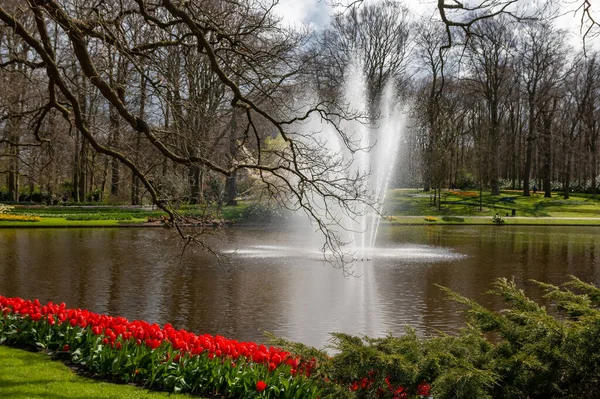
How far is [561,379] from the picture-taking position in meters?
3.71

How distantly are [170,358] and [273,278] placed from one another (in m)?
8.74

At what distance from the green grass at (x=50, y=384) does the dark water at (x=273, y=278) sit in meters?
2.17

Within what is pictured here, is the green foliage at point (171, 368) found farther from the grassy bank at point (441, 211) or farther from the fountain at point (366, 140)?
the grassy bank at point (441, 211)

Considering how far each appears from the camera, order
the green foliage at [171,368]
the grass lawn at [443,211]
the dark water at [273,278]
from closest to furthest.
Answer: the green foliage at [171,368]
the dark water at [273,278]
the grass lawn at [443,211]

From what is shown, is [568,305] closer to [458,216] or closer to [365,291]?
[365,291]

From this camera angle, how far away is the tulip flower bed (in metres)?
5.43

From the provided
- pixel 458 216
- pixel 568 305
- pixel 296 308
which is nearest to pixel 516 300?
pixel 568 305

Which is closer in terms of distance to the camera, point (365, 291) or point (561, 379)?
point (561, 379)

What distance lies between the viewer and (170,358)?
235 inches

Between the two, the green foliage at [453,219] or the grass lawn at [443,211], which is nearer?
the grass lawn at [443,211]

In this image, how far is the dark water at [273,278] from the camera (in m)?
10.4

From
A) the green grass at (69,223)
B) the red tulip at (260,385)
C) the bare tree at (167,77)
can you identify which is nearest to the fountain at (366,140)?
the green grass at (69,223)

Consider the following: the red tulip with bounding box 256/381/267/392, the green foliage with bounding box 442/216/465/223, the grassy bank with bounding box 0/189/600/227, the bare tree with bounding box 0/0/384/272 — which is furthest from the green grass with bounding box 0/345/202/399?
the green foliage with bounding box 442/216/465/223

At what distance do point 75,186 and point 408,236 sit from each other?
26238mm
